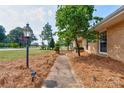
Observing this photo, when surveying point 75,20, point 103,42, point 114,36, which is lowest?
point 103,42

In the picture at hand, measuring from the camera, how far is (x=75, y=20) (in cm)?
1202

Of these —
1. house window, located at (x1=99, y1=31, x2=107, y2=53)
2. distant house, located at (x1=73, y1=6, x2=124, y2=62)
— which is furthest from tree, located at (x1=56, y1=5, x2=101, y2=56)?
distant house, located at (x1=73, y1=6, x2=124, y2=62)

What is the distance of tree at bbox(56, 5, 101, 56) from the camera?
11.9 m

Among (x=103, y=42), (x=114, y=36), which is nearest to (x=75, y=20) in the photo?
(x=114, y=36)

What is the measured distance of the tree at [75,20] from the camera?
468 inches

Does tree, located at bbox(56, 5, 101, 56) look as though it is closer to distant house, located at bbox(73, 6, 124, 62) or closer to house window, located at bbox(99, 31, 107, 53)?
house window, located at bbox(99, 31, 107, 53)

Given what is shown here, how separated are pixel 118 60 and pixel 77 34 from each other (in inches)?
154

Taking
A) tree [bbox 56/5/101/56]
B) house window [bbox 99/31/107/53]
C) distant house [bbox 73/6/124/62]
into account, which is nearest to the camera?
distant house [bbox 73/6/124/62]

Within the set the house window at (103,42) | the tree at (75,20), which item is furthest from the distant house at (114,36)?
the tree at (75,20)

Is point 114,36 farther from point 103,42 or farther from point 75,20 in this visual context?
point 103,42

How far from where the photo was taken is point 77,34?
43.5 feet
